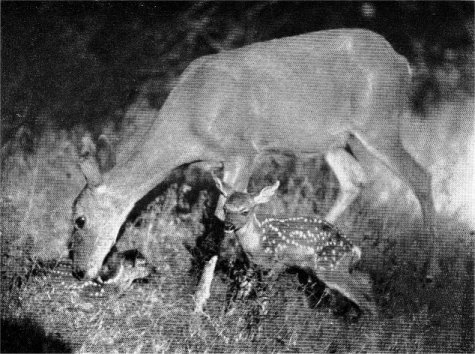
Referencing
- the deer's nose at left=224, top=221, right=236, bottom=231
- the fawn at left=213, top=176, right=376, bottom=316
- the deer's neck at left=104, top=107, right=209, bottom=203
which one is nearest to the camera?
the deer's nose at left=224, top=221, right=236, bottom=231

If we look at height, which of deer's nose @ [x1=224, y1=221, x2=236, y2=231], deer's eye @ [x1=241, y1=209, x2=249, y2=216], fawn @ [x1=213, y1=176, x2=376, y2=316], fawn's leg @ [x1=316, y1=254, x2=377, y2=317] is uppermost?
deer's eye @ [x1=241, y1=209, x2=249, y2=216]

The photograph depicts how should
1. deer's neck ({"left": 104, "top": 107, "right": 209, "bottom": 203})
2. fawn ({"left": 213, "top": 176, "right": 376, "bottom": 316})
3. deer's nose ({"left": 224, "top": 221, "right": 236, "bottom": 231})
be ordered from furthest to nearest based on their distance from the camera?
deer's neck ({"left": 104, "top": 107, "right": 209, "bottom": 203}) → fawn ({"left": 213, "top": 176, "right": 376, "bottom": 316}) → deer's nose ({"left": 224, "top": 221, "right": 236, "bottom": 231})

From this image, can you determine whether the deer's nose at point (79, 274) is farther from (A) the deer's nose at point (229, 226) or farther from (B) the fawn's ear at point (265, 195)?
(B) the fawn's ear at point (265, 195)

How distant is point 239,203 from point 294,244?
1.11ft

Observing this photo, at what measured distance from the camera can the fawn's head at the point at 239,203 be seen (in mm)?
2982

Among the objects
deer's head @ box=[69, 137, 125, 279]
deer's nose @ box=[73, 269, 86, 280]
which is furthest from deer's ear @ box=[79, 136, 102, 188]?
deer's nose @ box=[73, 269, 86, 280]

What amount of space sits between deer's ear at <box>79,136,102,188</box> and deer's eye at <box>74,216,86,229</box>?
0.16 meters

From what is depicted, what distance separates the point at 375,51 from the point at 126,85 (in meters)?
1.29

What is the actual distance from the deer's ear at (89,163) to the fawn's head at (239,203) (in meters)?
0.59

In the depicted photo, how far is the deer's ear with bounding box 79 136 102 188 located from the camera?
10.4ft

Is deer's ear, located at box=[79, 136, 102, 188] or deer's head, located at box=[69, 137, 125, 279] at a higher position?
deer's ear, located at box=[79, 136, 102, 188]

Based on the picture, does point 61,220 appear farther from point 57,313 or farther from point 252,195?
point 252,195

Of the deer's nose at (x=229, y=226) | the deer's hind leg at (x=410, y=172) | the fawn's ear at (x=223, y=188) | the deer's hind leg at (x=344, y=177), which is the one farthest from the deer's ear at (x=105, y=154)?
the deer's hind leg at (x=410, y=172)

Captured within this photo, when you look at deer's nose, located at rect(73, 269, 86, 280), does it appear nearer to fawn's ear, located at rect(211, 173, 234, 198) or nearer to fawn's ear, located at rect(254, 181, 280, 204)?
fawn's ear, located at rect(211, 173, 234, 198)
